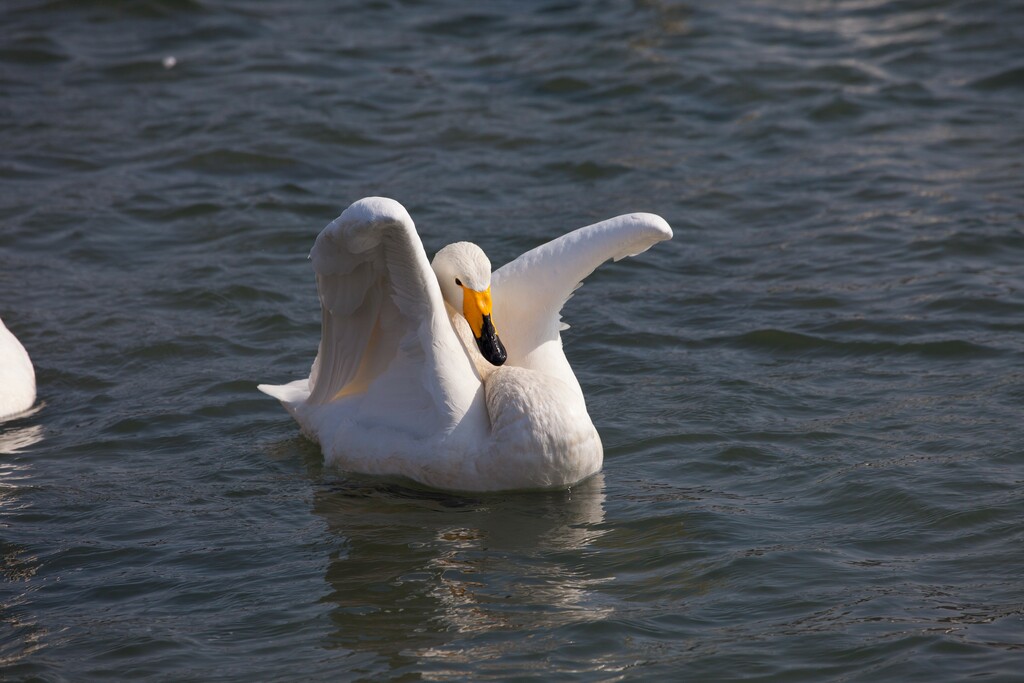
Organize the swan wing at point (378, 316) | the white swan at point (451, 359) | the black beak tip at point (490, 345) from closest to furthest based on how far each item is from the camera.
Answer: the swan wing at point (378, 316), the white swan at point (451, 359), the black beak tip at point (490, 345)

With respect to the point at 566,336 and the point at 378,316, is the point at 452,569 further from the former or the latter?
the point at 566,336

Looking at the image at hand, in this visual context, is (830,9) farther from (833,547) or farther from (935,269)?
(833,547)

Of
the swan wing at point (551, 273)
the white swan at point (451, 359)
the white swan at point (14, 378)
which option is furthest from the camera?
the white swan at point (14, 378)

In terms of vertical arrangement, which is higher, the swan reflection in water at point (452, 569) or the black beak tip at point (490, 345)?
the black beak tip at point (490, 345)

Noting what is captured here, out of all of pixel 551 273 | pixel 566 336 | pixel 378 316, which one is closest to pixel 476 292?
pixel 551 273

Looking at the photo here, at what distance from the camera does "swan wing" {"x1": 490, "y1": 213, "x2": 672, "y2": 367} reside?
6.96 m

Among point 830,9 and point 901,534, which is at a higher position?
point 830,9

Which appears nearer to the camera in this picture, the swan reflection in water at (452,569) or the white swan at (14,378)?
the swan reflection in water at (452,569)

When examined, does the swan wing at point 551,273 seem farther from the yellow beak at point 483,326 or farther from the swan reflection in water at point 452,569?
the swan reflection in water at point 452,569

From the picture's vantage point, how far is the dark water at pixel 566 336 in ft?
18.1

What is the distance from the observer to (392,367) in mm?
7184

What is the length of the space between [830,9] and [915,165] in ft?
16.8

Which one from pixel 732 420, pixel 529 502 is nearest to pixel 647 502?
pixel 529 502

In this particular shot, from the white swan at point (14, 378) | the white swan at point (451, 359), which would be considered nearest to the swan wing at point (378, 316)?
the white swan at point (451, 359)
